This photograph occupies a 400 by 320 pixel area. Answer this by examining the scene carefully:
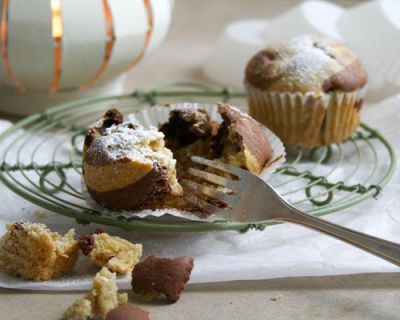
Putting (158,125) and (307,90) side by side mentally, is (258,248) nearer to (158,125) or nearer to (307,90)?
(158,125)

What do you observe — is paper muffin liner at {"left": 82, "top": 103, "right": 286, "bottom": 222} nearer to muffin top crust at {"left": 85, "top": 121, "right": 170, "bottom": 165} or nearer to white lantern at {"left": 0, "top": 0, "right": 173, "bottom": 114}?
muffin top crust at {"left": 85, "top": 121, "right": 170, "bottom": 165}

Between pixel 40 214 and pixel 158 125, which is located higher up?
pixel 158 125

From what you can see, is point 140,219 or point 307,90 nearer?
point 140,219

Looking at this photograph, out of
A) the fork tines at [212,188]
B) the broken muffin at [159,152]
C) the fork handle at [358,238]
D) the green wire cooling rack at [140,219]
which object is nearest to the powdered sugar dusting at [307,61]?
the green wire cooling rack at [140,219]

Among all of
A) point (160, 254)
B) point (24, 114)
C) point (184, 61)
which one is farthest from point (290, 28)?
point (160, 254)

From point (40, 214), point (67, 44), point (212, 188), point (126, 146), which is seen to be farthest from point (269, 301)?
point (67, 44)

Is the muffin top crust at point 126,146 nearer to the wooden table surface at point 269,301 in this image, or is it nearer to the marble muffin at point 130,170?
the marble muffin at point 130,170
